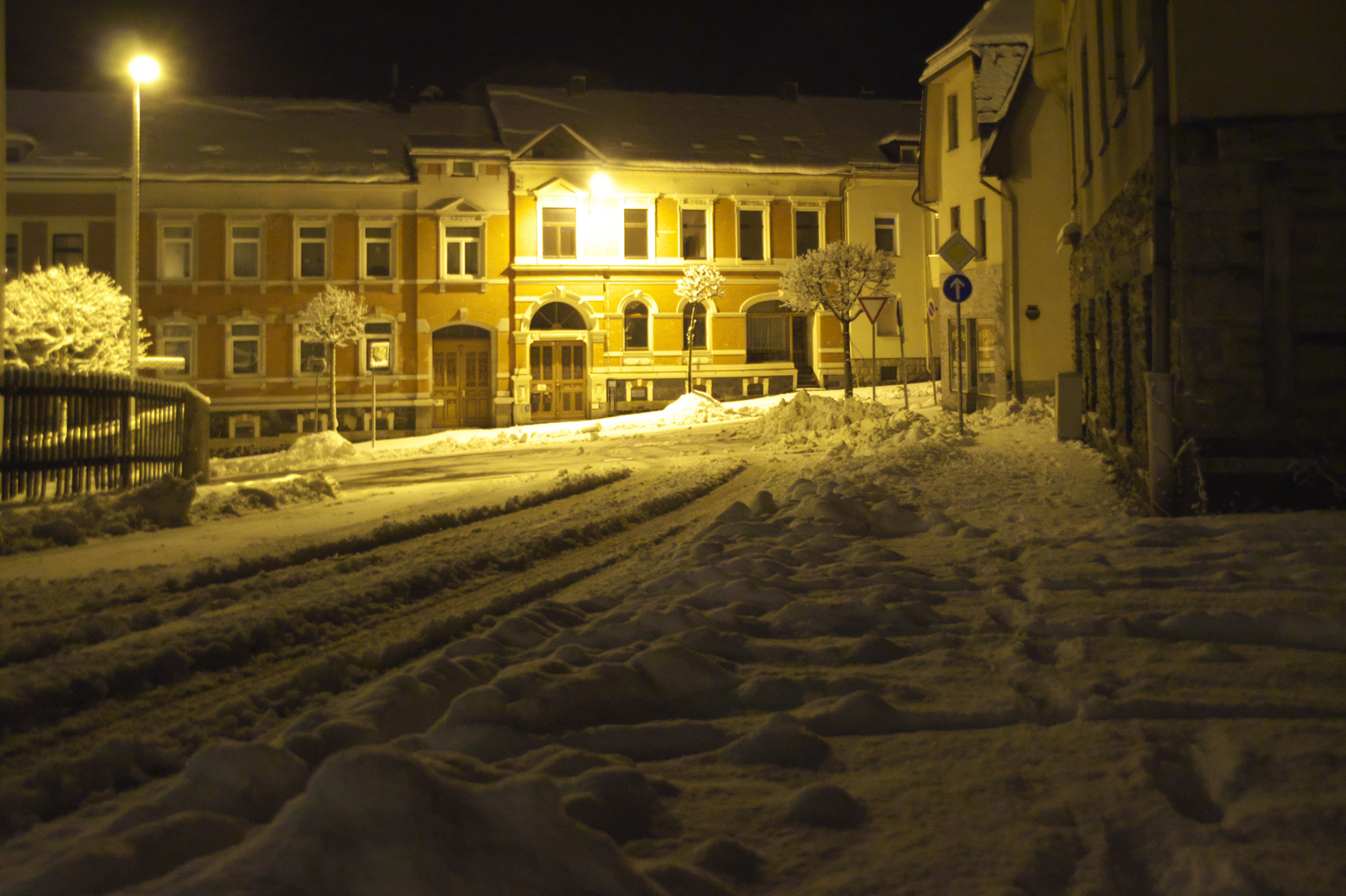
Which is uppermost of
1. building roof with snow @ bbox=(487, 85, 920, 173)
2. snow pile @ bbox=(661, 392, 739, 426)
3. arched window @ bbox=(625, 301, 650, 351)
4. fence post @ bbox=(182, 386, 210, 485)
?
building roof with snow @ bbox=(487, 85, 920, 173)

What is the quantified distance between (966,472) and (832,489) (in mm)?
2433

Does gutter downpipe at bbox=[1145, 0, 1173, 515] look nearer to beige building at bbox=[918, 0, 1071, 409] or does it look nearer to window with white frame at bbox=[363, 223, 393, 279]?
beige building at bbox=[918, 0, 1071, 409]

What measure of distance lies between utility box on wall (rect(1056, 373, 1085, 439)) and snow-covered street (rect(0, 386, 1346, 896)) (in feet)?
19.8

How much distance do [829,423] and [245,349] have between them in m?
24.2

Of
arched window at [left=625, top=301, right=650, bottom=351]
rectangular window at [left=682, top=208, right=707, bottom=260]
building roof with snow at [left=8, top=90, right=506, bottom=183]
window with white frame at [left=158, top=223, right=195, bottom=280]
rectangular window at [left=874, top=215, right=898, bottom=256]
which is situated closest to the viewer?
building roof with snow at [left=8, top=90, right=506, bottom=183]

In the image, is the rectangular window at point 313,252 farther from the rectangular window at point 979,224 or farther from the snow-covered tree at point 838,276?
the rectangular window at point 979,224

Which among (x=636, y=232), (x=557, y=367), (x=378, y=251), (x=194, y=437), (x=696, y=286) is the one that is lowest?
(x=194, y=437)

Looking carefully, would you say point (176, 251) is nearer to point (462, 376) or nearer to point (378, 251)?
point (378, 251)

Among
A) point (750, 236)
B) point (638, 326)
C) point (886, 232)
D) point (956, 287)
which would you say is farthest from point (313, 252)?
point (956, 287)

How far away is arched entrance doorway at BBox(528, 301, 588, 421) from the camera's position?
36.2 meters

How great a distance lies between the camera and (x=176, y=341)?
35.0 metres

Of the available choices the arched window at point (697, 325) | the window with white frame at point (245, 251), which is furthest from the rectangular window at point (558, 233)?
the window with white frame at point (245, 251)

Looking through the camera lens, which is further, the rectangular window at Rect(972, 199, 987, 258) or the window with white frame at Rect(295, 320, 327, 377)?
the window with white frame at Rect(295, 320, 327, 377)

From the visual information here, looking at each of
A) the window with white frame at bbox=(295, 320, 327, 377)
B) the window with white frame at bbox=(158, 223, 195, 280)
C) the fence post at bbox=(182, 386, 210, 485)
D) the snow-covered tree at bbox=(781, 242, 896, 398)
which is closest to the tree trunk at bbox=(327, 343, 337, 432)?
the window with white frame at bbox=(295, 320, 327, 377)
